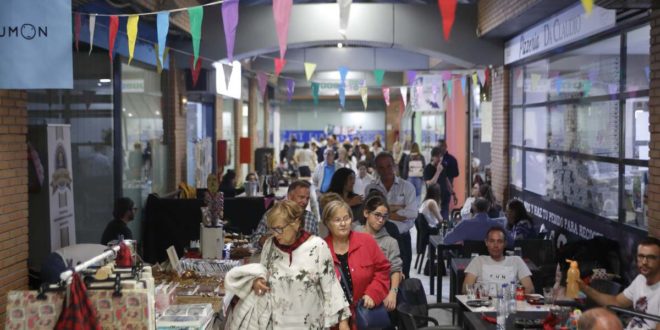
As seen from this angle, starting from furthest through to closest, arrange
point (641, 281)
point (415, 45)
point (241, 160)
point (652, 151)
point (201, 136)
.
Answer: point (241, 160) < point (201, 136) < point (415, 45) < point (652, 151) < point (641, 281)

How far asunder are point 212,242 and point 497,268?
2.40 m

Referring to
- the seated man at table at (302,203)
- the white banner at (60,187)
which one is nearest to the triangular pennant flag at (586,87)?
the seated man at table at (302,203)

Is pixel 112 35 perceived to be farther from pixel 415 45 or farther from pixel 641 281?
pixel 415 45

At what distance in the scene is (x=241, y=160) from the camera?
18.7m

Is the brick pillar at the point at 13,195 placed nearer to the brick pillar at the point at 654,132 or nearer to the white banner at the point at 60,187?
the white banner at the point at 60,187

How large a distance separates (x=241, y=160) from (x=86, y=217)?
31.1ft

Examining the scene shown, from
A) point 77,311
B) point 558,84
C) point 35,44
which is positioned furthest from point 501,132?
point 77,311

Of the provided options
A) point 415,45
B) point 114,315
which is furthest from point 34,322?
point 415,45

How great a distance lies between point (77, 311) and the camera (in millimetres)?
3297

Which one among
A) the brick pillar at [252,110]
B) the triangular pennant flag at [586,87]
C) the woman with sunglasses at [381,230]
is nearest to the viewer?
the woman with sunglasses at [381,230]

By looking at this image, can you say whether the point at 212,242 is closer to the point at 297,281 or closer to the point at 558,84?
the point at 297,281

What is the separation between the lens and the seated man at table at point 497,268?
636 centimetres

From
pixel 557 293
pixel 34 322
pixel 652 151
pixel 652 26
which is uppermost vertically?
pixel 652 26

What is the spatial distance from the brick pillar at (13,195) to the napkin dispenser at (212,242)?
4.76ft
